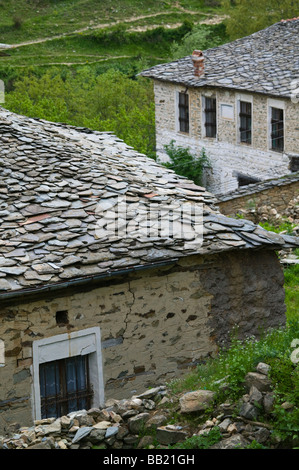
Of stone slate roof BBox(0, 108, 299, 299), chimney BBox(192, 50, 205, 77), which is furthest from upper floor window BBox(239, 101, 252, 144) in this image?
stone slate roof BBox(0, 108, 299, 299)

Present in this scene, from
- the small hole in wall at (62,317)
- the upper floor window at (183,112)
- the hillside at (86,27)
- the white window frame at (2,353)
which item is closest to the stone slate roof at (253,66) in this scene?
the upper floor window at (183,112)

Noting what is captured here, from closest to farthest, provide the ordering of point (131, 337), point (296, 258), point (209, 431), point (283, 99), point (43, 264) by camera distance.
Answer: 1. point (209, 431)
2. point (43, 264)
3. point (131, 337)
4. point (296, 258)
5. point (283, 99)

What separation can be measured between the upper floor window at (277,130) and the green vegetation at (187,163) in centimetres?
285

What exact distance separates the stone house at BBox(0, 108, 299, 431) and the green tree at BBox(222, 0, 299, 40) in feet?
103

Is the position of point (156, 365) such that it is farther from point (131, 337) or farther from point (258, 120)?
point (258, 120)

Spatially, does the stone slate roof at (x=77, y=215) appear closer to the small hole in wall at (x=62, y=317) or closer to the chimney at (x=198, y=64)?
the small hole in wall at (x=62, y=317)

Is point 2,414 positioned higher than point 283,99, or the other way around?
point 283,99

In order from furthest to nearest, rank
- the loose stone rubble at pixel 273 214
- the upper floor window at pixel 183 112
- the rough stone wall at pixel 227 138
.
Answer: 1. the upper floor window at pixel 183 112
2. the rough stone wall at pixel 227 138
3. the loose stone rubble at pixel 273 214

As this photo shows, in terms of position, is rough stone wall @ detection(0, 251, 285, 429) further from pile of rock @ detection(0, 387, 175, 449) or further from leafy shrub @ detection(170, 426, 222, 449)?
leafy shrub @ detection(170, 426, 222, 449)

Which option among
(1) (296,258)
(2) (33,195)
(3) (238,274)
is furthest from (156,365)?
(1) (296,258)

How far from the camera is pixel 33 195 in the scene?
9.05 m

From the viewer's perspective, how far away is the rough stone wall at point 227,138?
22641mm

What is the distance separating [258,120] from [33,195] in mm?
15076

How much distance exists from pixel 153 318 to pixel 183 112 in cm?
1761
